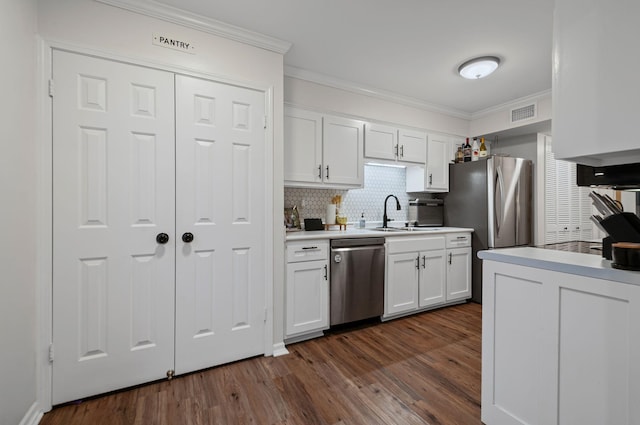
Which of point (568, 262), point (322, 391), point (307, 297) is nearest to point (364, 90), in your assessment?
point (307, 297)

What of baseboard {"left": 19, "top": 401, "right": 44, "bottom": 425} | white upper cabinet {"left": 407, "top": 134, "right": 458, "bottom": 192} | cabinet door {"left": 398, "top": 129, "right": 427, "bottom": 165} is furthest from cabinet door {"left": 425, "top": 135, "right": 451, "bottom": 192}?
baseboard {"left": 19, "top": 401, "right": 44, "bottom": 425}

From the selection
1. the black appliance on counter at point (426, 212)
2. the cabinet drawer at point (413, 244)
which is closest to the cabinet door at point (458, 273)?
the cabinet drawer at point (413, 244)

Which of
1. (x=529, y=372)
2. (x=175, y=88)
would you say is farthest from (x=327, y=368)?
(x=175, y=88)

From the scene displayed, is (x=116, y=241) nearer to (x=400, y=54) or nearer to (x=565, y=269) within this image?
(x=565, y=269)

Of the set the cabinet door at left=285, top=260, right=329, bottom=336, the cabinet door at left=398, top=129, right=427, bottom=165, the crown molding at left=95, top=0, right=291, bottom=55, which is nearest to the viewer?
the crown molding at left=95, top=0, right=291, bottom=55

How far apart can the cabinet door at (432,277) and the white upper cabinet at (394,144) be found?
1.18 metres

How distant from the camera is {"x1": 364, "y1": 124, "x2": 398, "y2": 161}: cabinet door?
3.16 metres

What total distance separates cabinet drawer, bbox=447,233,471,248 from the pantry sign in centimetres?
311

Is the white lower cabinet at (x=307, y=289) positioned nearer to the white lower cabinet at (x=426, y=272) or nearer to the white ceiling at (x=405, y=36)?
the white lower cabinet at (x=426, y=272)

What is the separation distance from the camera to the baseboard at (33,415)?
143 cm

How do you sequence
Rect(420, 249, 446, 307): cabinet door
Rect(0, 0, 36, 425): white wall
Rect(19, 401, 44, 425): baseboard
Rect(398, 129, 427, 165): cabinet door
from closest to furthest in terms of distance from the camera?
Rect(0, 0, 36, 425): white wall
Rect(19, 401, 44, 425): baseboard
Rect(420, 249, 446, 307): cabinet door
Rect(398, 129, 427, 165): cabinet door

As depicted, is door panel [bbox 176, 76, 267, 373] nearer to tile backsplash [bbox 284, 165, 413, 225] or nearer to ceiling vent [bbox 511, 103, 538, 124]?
tile backsplash [bbox 284, 165, 413, 225]

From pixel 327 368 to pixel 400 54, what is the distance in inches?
105

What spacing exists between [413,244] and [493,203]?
1.19 meters
